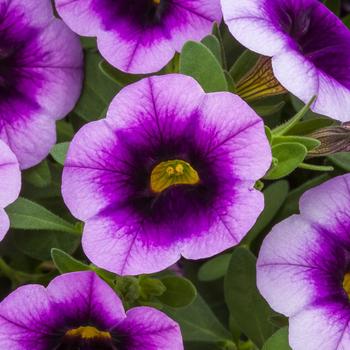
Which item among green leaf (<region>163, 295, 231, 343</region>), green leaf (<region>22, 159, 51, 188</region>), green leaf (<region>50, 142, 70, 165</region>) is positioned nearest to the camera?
green leaf (<region>50, 142, 70, 165</region>)

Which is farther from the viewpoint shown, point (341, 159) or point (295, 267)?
point (341, 159)

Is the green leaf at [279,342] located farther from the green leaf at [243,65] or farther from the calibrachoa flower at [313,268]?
the green leaf at [243,65]

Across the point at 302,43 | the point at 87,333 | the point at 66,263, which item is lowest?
the point at 87,333

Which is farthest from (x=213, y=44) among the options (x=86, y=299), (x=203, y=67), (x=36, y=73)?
(x=86, y=299)

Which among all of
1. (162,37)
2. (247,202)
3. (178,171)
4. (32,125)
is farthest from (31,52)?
(247,202)

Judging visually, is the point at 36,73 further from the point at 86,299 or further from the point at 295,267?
the point at 295,267

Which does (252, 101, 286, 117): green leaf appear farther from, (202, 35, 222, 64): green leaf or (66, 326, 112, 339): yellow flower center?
(66, 326, 112, 339): yellow flower center

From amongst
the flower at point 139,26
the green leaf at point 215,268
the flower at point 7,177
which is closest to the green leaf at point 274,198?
the green leaf at point 215,268

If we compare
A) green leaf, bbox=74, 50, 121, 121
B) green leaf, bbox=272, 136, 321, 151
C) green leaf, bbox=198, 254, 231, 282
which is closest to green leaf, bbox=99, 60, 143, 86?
green leaf, bbox=74, 50, 121, 121
